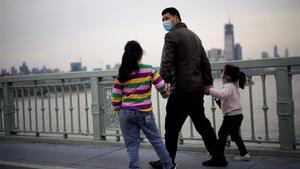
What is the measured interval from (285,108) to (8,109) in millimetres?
5599

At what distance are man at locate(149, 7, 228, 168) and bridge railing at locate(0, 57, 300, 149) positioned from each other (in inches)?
36.0

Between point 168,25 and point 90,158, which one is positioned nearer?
point 168,25

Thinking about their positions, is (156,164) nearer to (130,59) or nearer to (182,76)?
(182,76)

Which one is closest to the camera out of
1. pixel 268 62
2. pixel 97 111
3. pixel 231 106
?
pixel 231 106

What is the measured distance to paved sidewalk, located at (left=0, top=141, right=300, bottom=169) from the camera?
5.27m

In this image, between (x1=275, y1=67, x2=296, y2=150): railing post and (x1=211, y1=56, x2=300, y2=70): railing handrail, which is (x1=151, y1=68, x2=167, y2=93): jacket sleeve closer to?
(x1=211, y1=56, x2=300, y2=70): railing handrail

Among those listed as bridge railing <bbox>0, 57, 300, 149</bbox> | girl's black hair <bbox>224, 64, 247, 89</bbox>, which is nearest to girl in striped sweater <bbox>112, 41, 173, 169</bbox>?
girl's black hair <bbox>224, 64, 247, 89</bbox>

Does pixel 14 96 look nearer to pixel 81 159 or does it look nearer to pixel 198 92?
pixel 81 159

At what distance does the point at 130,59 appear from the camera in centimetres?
451

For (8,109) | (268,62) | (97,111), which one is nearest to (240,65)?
(268,62)

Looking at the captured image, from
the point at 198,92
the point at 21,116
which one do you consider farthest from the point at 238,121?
the point at 21,116

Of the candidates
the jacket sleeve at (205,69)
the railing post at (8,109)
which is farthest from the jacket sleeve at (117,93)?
the railing post at (8,109)

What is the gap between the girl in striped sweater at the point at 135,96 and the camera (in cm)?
454

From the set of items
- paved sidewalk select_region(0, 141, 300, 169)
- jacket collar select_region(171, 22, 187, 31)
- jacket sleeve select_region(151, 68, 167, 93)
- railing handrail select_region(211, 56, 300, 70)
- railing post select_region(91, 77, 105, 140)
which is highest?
jacket collar select_region(171, 22, 187, 31)
